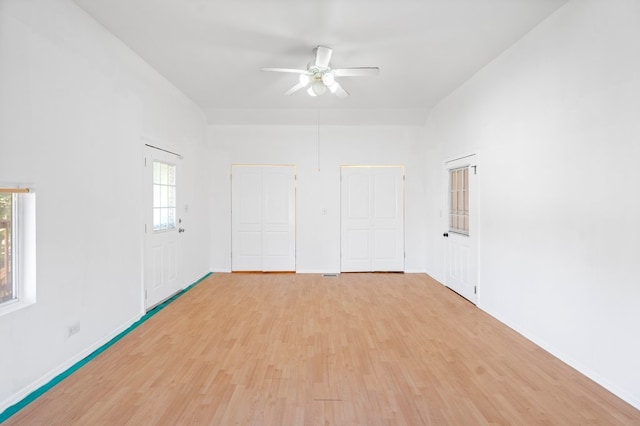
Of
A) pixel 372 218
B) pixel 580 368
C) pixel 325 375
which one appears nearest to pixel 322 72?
pixel 325 375

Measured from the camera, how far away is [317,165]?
241 inches

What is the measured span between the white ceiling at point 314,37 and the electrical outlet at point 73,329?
8.79 ft

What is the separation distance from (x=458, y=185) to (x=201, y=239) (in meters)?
4.44

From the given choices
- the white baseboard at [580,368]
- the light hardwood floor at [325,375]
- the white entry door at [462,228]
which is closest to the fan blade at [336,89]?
the white entry door at [462,228]

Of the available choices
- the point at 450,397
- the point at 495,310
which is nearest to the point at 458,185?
the point at 495,310

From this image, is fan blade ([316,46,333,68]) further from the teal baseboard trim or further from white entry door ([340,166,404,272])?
the teal baseboard trim

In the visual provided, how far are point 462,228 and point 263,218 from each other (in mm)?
3508

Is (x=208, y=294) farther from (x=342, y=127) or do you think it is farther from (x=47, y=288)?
(x=342, y=127)

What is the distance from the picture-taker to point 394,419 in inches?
77.7

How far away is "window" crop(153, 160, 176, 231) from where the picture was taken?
4133 mm

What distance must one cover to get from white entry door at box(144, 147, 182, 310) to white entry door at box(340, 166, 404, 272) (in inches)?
118

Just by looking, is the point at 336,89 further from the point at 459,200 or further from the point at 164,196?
the point at 164,196

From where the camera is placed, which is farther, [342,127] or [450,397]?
[342,127]

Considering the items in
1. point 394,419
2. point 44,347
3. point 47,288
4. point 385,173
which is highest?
point 385,173
